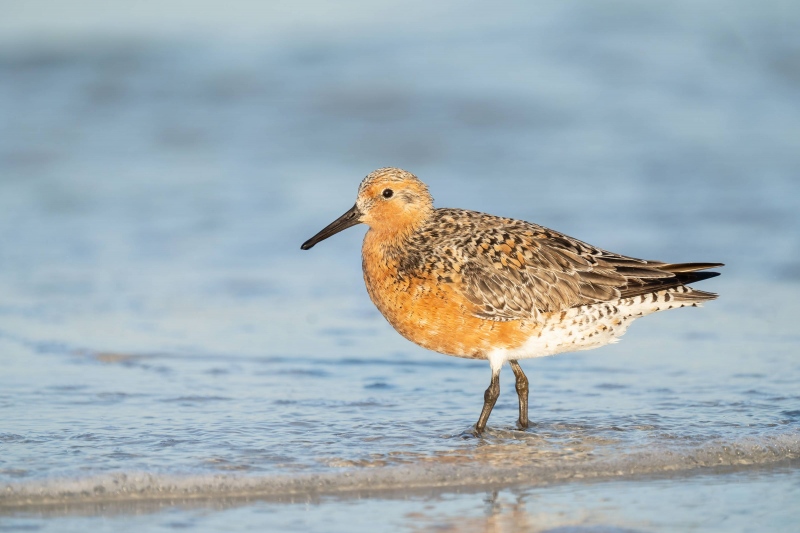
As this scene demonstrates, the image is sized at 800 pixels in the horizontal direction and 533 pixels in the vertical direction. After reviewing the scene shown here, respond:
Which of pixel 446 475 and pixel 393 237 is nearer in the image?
pixel 446 475

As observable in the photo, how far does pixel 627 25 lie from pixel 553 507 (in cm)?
1589

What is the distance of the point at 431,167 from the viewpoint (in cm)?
1552

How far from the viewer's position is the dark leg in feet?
24.7

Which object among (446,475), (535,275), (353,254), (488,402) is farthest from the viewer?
(353,254)

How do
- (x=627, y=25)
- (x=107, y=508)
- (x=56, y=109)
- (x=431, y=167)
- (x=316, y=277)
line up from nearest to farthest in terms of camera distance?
(x=107, y=508), (x=316, y=277), (x=431, y=167), (x=56, y=109), (x=627, y=25)

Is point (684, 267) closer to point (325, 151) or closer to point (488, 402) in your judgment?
point (488, 402)

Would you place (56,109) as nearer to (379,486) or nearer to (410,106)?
(410,106)

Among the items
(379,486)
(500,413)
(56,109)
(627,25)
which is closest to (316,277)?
(500,413)

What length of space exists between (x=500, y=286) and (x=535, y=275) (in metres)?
0.27

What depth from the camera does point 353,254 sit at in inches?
498

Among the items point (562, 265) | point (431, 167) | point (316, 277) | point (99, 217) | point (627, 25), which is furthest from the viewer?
point (627, 25)

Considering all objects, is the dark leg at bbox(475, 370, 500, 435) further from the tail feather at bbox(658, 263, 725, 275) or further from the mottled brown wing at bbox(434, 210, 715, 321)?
the tail feather at bbox(658, 263, 725, 275)

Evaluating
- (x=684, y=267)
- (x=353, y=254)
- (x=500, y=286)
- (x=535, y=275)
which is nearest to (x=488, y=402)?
(x=500, y=286)

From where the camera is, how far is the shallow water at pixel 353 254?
656 cm
